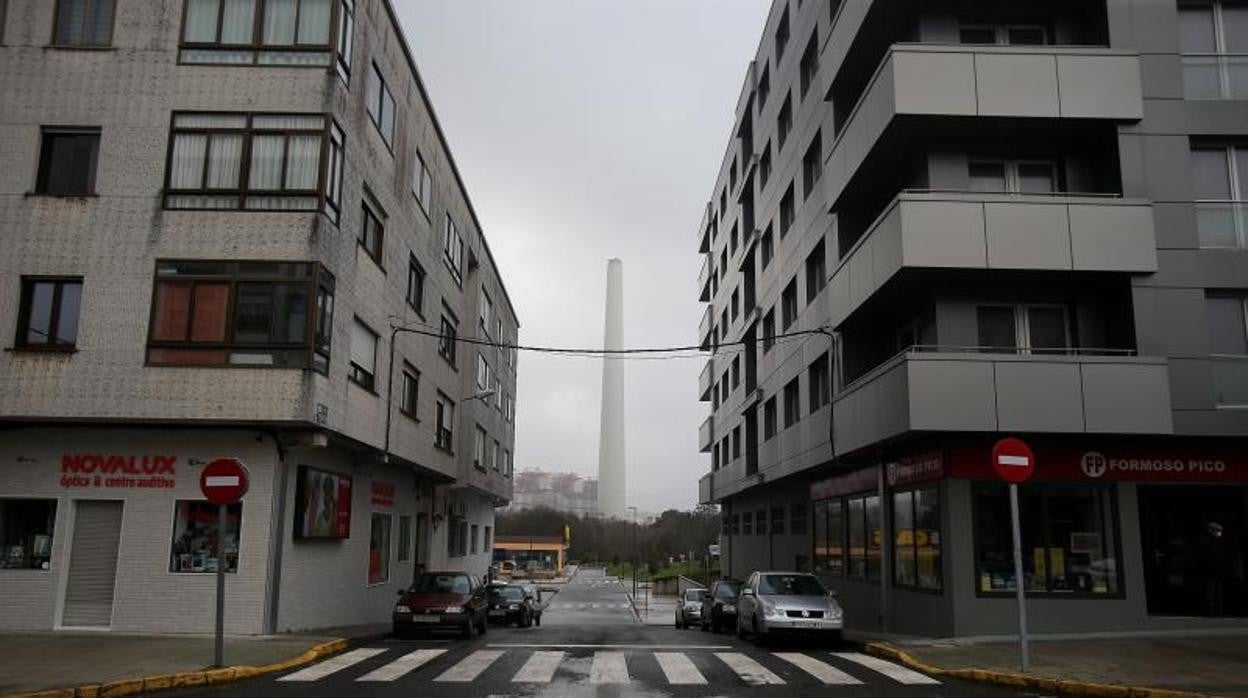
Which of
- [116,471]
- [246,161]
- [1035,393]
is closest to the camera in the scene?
[1035,393]

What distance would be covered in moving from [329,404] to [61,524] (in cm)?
501

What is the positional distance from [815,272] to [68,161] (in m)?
18.4

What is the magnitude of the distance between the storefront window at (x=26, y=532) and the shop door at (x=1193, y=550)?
772 inches

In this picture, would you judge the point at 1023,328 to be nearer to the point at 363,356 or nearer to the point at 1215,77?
the point at 1215,77

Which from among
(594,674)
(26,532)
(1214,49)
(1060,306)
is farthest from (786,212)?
(26,532)

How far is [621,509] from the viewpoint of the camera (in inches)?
4552

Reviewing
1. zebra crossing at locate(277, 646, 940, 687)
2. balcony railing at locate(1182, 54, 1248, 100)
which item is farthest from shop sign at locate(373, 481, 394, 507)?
balcony railing at locate(1182, 54, 1248, 100)

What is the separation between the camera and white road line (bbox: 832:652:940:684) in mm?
12297

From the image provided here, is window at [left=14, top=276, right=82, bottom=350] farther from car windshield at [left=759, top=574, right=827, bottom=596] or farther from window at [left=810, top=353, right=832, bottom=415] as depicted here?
window at [left=810, top=353, right=832, bottom=415]

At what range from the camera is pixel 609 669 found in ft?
42.3

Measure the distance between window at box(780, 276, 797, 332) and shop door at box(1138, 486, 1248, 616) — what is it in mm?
13316

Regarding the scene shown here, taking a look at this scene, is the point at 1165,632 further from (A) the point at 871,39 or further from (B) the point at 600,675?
(A) the point at 871,39

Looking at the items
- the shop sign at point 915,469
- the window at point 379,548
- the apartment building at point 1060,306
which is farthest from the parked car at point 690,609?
the shop sign at point 915,469

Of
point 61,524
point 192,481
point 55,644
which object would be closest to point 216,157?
point 192,481
